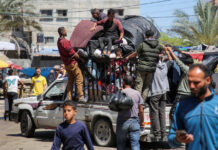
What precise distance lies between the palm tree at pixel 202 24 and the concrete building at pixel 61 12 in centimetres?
2132

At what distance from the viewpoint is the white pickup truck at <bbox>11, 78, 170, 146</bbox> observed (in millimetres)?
10953

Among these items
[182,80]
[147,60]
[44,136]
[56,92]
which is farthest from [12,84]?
[182,80]

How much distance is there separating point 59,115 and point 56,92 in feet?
2.81

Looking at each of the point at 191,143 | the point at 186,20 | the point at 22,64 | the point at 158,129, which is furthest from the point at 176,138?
the point at 22,64

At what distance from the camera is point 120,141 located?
843 centimetres

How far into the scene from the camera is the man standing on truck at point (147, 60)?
34.0 feet

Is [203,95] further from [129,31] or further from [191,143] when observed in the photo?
[129,31]

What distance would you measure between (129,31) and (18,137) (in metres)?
4.29

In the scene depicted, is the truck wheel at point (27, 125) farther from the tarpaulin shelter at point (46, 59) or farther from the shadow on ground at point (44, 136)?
the tarpaulin shelter at point (46, 59)

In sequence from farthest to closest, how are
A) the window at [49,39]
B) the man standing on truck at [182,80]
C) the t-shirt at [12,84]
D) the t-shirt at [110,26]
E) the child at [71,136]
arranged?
the window at [49,39]
the t-shirt at [12,84]
the t-shirt at [110,26]
the man standing on truck at [182,80]
the child at [71,136]

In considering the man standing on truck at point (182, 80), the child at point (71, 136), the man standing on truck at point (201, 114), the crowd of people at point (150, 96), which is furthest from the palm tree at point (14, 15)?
the man standing on truck at point (201, 114)

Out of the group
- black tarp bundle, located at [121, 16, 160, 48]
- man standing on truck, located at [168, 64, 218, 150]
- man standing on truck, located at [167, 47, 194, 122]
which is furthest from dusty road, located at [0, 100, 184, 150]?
man standing on truck, located at [168, 64, 218, 150]

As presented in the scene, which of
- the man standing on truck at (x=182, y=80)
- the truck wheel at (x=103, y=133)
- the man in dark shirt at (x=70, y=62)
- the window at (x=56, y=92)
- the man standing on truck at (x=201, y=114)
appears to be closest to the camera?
the man standing on truck at (x=201, y=114)

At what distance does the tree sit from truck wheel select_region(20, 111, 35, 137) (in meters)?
33.4
